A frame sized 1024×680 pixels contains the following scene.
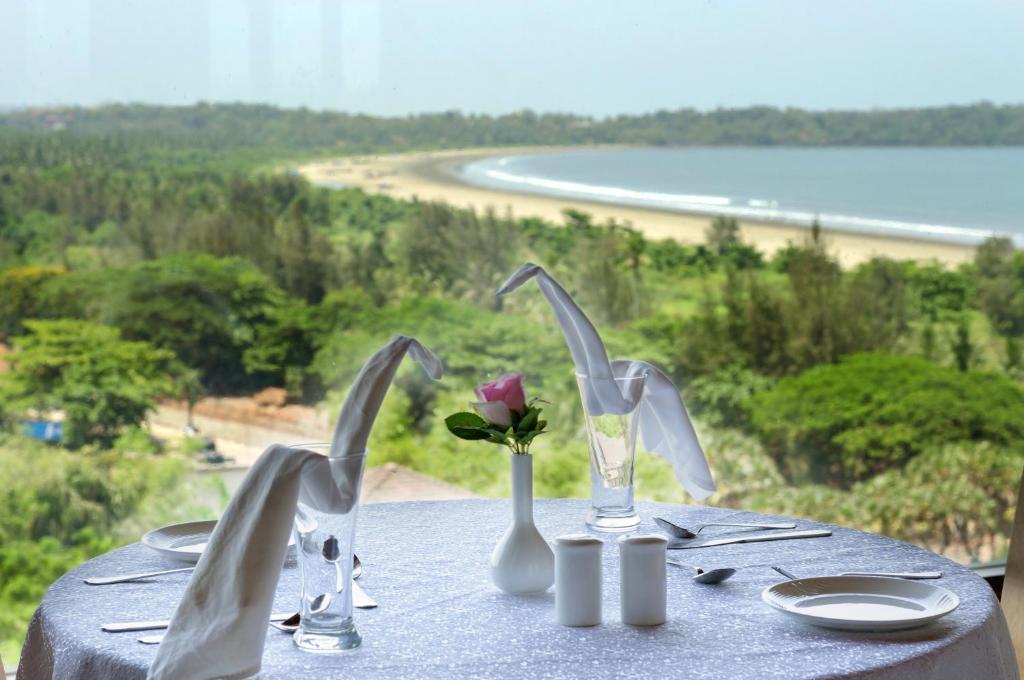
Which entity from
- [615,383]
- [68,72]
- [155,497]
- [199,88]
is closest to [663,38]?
[199,88]

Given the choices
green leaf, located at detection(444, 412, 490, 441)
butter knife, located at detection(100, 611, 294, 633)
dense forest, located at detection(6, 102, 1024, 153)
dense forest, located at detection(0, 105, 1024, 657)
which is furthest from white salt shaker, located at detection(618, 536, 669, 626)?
dense forest, located at detection(6, 102, 1024, 153)

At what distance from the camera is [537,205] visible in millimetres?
5125

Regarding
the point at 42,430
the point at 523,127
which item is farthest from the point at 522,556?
the point at 523,127

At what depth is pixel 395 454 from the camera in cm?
470

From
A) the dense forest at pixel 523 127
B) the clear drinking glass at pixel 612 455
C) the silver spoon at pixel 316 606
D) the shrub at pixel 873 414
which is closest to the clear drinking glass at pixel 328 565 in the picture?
the silver spoon at pixel 316 606

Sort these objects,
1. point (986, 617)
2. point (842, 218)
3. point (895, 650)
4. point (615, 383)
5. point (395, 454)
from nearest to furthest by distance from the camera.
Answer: point (895, 650) → point (986, 617) → point (615, 383) → point (395, 454) → point (842, 218)

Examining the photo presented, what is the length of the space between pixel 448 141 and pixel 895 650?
3856 mm

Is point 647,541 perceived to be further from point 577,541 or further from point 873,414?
point 873,414

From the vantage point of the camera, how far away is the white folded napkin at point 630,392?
1.89m

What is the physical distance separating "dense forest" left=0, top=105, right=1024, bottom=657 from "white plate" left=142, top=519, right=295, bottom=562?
2.51 meters

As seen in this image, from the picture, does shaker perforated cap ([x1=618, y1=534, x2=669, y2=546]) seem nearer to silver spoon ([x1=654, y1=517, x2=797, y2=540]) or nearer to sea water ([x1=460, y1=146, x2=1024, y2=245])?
silver spoon ([x1=654, y1=517, x2=797, y2=540])

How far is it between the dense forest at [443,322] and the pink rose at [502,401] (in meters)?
2.96

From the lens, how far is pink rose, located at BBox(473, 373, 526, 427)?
5.23ft

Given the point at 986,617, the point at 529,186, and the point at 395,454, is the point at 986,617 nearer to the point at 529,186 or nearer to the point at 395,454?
the point at 395,454
